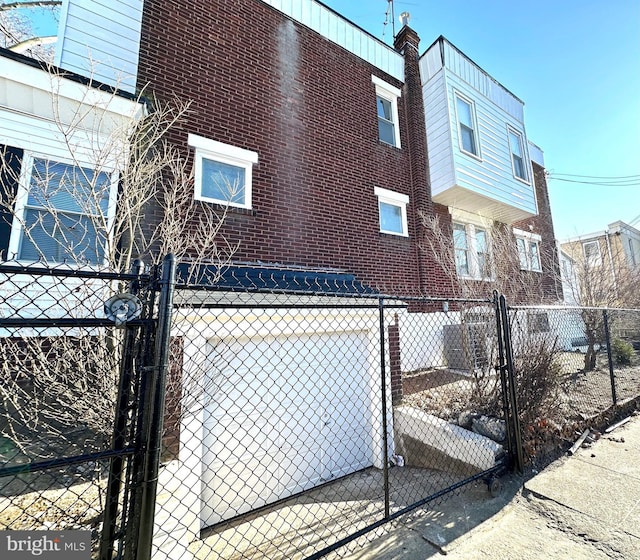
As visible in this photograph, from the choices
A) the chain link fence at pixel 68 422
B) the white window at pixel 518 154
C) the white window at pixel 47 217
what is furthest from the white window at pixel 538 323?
the white window at pixel 518 154

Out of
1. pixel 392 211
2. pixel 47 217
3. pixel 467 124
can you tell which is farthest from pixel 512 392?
pixel 467 124

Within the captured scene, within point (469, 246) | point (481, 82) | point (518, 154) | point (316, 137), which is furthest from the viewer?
point (518, 154)

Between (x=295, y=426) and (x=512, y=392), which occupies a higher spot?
(x=512, y=392)

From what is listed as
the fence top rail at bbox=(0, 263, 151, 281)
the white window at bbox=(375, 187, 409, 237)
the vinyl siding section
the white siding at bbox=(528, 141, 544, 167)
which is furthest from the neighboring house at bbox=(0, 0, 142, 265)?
the white siding at bbox=(528, 141, 544, 167)

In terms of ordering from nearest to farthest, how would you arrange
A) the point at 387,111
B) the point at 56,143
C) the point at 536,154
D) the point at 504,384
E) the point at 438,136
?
the point at 504,384 < the point at 56,143 < the point at 438,136 < the point at 387,111 < the point at 536,154

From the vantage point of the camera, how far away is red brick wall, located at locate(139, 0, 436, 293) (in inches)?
218

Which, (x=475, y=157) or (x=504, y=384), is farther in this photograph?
(x=475, y=157)

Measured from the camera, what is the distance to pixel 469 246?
A: 908cm

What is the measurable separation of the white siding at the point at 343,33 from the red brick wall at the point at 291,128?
229mm

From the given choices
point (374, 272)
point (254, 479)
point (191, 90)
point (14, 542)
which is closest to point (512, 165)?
point (374, 272)

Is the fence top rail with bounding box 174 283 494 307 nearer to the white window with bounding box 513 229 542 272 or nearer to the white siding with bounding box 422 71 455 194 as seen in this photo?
the white siding with bounding box 422 71 455 194

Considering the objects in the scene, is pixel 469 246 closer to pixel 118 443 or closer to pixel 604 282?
pixel 604 282

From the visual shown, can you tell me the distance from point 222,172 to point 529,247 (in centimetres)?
1110

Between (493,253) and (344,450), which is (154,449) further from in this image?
(493,253)
